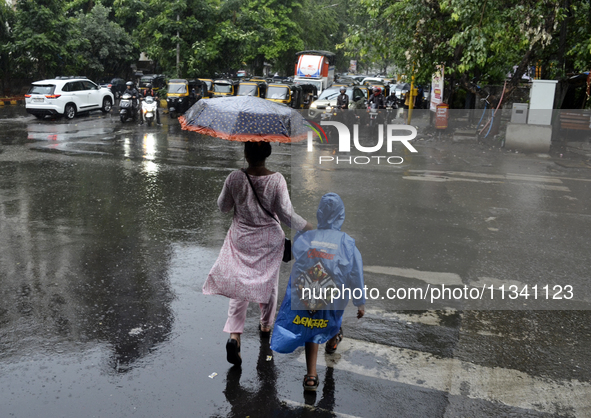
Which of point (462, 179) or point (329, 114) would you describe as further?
point (329, 114)

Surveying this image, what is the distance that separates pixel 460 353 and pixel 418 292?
1.28m

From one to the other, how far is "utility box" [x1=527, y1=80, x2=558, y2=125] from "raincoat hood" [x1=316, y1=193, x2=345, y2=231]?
45.4 ft

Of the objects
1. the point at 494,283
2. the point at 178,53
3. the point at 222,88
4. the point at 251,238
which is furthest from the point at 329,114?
the point at 251,238

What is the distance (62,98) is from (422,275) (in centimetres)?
1991

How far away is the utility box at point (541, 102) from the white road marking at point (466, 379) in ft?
43.2

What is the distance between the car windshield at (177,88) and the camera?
25.4m

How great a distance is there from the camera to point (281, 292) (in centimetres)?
573

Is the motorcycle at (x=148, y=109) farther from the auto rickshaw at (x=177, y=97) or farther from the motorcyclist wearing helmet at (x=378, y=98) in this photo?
the motorcyclist wearing helmet at (x=378, y=98)

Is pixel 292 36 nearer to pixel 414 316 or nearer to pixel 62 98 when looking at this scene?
pixel 62 98

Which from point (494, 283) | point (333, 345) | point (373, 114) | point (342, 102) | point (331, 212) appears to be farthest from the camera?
point (342, 102)

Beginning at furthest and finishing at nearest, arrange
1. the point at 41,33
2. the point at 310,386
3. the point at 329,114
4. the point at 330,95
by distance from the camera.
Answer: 1. the point at 41,33
2. the point at 330,95
3. the point at 329,114
4. the point at 310,386

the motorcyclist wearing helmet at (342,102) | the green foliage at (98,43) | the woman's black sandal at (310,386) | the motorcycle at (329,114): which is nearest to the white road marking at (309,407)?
the woman's black sandal at (310,386)

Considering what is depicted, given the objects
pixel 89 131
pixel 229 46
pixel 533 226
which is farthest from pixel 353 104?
pixel 533 226

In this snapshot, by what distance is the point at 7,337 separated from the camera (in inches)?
181
